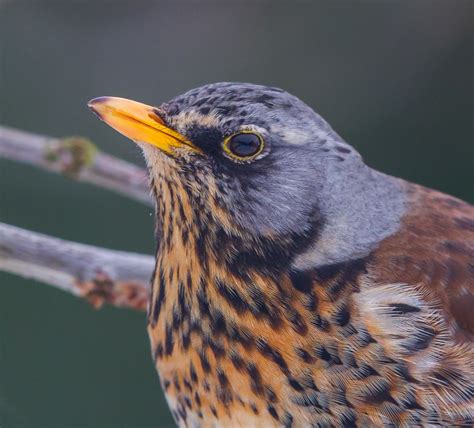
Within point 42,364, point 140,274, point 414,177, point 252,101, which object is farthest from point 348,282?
point 414,177

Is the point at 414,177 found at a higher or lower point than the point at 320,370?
higher

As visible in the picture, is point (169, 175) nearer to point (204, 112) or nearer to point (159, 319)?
point (204, 112)

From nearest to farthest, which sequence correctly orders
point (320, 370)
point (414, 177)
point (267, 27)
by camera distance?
point (320, 370), point (414, 177), point (267, 27)

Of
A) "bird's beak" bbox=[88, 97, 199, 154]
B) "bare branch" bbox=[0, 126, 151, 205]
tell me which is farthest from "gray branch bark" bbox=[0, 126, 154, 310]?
"bird's beak" bbox=[88, 97, 199, 154]

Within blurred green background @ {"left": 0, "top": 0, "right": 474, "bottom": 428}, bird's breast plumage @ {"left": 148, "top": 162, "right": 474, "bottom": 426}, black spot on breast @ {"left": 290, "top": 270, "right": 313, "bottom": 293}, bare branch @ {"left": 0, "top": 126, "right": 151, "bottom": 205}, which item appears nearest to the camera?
bird's breast plumage @ {"left": 148, "top": 162, "right": 474, "bottom": 426}

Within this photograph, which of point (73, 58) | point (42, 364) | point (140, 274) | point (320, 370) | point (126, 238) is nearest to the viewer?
point (320, 370)

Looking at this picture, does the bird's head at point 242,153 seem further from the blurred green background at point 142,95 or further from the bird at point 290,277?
the blurred green background at point 142,95

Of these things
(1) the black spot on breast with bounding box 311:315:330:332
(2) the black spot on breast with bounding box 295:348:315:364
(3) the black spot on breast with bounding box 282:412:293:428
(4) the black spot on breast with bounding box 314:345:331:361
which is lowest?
(3) the black spot on breast with bounding box 282:412:293:428

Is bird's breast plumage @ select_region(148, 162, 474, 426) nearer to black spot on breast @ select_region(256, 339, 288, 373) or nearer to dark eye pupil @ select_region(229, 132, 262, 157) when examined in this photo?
black spot on breast @ select_region(256, 339, 288, 373)
